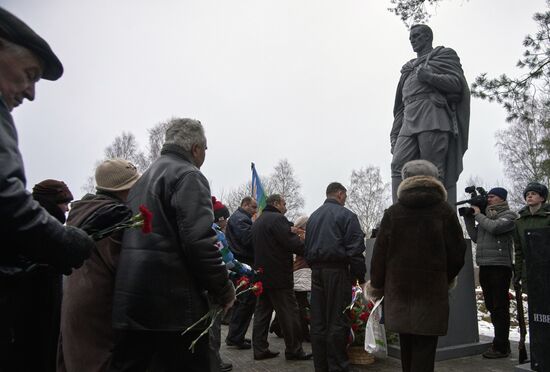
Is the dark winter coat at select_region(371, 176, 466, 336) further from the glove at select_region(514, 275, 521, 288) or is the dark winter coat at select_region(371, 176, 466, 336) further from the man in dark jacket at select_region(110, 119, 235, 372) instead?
the glove at select_region(514, 275, 521, 288)

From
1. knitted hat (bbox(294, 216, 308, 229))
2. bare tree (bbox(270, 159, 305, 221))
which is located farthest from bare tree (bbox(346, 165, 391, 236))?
knitted hat (bbox(294, 216, 308, 229))

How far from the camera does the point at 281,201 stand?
632cm

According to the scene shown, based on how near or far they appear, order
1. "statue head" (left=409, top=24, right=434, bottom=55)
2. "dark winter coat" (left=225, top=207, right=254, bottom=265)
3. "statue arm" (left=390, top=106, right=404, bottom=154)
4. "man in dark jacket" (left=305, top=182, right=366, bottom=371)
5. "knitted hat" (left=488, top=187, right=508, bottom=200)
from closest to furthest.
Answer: "man in dark jacket" (left=305, top=182, right=366, bottom=371) < "knitted hat" (left=488, top=187, right=508, bottom=200) < "statue head" (left=409, top=24, right=434, bottom=55) < "statue arm" (left=390, top=106, right=404, bottom=154) < "dark winter coat" (left=225, top=207, right=254, bottom=265)

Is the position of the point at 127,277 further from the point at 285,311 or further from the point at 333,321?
the point at 285,311

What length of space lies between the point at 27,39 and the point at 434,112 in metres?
4.74

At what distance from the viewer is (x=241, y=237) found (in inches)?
268

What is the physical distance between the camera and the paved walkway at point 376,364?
4836 mm

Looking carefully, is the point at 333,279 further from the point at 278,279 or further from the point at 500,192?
the point at 500,192

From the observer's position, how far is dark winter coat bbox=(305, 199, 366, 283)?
498 centimetres

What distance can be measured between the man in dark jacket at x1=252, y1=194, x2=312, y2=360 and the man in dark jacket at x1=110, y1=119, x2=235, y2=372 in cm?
308

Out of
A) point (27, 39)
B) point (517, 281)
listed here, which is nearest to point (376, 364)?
point (517, 281)

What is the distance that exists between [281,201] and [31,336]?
14.9ft

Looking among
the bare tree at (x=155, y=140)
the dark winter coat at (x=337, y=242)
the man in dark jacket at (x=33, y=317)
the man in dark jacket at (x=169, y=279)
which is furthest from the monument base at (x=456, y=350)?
the bare tree at (x=155, y=140)

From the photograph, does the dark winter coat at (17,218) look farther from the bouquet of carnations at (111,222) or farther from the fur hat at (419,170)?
the fur hat at (419,170)
